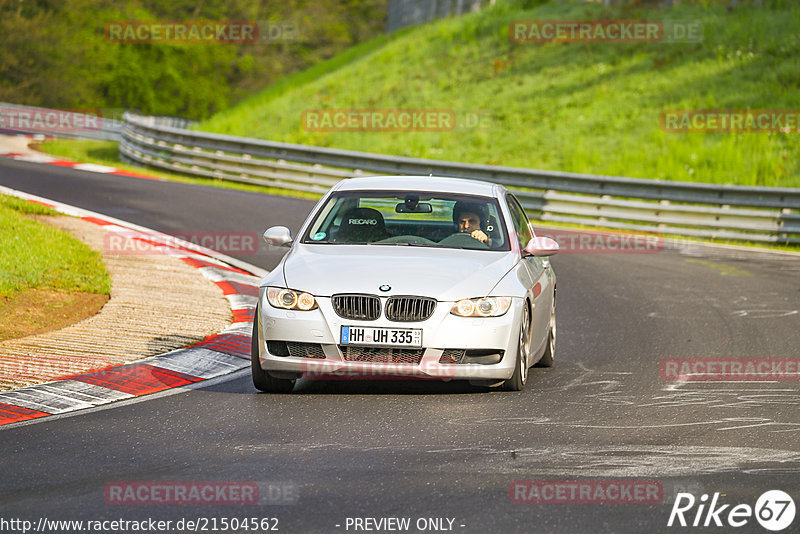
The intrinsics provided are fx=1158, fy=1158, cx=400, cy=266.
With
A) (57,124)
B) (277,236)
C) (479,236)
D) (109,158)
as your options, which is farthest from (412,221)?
(57,124)

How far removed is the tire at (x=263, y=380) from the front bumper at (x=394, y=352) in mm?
80

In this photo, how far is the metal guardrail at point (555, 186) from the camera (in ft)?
70.1

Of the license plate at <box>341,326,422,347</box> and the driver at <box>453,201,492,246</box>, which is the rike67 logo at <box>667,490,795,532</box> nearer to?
the license plate at <box>341,326,422,347</box>

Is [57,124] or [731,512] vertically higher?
[57,124]

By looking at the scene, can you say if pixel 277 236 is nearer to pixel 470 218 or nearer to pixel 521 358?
pixel 470 218

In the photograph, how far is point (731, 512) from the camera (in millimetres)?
5309

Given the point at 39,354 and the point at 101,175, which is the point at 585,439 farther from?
the point at 101,175

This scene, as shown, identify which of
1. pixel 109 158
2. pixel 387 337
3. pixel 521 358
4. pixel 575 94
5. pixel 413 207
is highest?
pixel 575 94

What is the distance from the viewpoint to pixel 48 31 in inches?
2314

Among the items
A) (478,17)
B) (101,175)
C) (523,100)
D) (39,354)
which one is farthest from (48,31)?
(39,354)

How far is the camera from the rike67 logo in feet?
17.0

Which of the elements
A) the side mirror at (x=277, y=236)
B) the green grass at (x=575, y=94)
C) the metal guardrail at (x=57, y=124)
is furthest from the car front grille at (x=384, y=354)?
the metal guardrail at (x=57, y=124)

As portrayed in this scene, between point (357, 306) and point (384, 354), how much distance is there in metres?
0.37

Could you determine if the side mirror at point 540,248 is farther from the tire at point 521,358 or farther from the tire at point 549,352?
the tire at point 549,352
